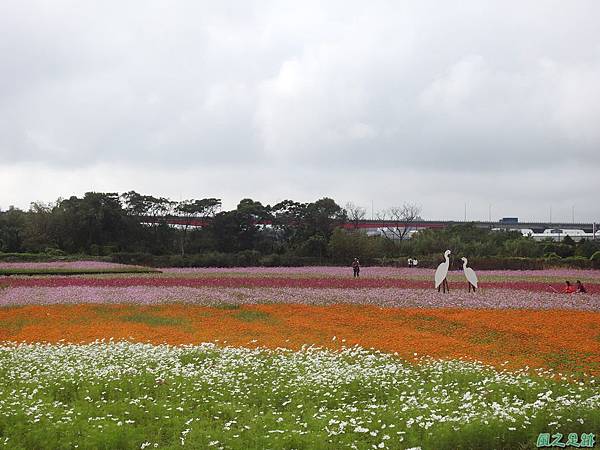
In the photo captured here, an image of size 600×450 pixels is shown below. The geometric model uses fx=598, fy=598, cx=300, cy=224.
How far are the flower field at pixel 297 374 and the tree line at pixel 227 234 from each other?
36047 millimetres

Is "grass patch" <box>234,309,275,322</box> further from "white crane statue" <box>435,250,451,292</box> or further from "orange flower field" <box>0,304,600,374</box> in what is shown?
"white crane statue" <box>435,250,451,292</box>

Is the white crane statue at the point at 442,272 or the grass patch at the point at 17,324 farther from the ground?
the white crane statue at the point at 442,272

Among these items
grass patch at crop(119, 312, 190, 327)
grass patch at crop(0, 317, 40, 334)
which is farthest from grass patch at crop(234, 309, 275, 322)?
grass patch at crop(0, 317, 40, 334)

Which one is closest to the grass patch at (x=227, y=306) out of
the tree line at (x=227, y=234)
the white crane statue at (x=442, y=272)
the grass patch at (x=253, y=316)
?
the grass patch at (x=253, y=316)

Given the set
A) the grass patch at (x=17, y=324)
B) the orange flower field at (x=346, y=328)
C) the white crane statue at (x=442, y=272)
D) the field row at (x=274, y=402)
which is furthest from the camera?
the white crane statue at (x=442, y=272)

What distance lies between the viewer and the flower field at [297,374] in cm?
759

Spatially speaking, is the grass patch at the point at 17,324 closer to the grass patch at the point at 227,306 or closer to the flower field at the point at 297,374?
the flower field at the point at 297,374

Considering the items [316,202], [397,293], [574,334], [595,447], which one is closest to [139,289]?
[397,293]

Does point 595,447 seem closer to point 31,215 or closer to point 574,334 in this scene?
point 574,334

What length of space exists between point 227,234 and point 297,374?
55.7 metres

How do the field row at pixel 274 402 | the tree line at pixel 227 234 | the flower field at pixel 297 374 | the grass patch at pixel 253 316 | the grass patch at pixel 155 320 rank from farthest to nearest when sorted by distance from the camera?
the tree line at pixel 227 234 < the grass patch at pixel 253 316 < the grass patch at pixel 155 320 < the flower field at pixel 297 374 < the field row at pixel 274 402

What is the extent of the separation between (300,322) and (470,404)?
8.99 m

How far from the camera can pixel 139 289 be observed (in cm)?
2570

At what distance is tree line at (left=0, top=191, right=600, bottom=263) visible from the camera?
58969 mm
